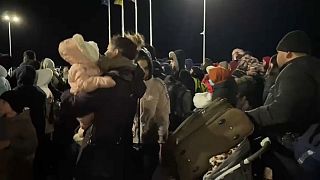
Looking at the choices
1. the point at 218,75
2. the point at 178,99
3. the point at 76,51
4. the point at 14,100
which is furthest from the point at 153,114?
the point at 76,51

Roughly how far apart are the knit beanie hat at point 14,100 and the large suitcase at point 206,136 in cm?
165

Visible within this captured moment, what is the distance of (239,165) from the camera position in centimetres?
295

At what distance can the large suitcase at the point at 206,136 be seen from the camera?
284 cm

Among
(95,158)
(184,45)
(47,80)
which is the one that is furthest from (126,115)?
(184,45)

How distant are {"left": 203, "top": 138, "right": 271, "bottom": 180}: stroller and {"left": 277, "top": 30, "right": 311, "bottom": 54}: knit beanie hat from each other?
0.94 m

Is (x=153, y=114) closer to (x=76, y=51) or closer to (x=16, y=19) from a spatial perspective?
(x=76, y=51)

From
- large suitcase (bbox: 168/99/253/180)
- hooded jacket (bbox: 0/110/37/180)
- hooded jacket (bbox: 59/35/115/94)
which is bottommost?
hooded jacket (bbox: 0/110/37/180)

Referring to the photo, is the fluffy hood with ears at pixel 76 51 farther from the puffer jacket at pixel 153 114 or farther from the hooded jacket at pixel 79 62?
the puffer jacket at pixel 153 114

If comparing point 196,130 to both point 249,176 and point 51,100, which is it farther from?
point 51,100

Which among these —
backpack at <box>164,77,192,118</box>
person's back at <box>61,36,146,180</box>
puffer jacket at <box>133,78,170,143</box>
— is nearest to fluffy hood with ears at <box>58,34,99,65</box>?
person's back at <box>61,36,146,180</box>

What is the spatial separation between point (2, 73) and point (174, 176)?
8.94ft

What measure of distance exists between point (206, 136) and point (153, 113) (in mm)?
1788

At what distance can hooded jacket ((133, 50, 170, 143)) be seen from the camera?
464 centimetres

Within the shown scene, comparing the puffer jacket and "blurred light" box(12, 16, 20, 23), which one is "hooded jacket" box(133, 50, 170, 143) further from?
"blurred light" box(12, 16, 20, 23)
